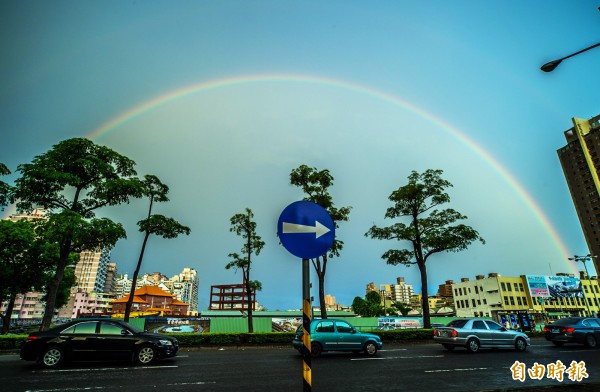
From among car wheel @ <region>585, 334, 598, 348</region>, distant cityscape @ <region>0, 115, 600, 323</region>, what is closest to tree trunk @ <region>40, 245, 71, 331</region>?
car wheel @ <region>585, 334, 598, 348</region>

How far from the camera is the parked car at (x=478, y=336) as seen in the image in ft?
52.1

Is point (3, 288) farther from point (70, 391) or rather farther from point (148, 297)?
point (148, 297)

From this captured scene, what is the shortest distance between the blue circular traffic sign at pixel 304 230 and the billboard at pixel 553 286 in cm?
10675

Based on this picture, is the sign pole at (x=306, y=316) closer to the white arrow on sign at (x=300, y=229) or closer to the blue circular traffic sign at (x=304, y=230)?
the blue circular traffic sign at (x=304, y=230)

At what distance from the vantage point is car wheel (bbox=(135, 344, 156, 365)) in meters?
11.8

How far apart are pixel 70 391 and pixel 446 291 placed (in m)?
165

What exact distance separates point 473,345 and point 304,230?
15.9m

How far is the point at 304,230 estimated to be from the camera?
149 inches

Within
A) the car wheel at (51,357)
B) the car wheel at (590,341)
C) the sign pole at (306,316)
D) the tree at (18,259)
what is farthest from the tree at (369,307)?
the sign pole at (306,316)

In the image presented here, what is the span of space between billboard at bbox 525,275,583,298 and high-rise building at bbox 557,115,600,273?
3388 centimetres

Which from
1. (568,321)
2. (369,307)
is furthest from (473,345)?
(369,307)

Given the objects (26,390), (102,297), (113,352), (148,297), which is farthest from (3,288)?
(102,297)

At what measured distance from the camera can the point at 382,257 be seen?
27.4 meters

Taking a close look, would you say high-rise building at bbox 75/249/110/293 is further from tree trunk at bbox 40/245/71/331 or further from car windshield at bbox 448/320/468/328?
car windshield at bbox 448/320/468/328
